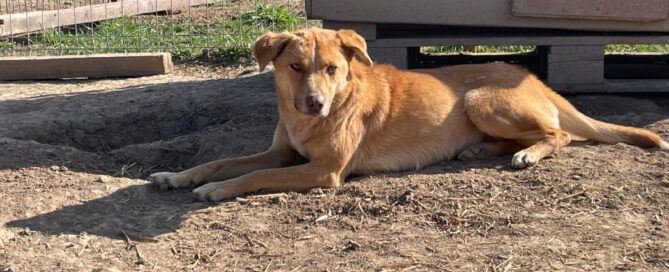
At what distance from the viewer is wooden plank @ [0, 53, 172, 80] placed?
332 inches

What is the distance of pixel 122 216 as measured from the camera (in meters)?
4.69

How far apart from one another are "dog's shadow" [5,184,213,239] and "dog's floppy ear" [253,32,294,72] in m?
0.91

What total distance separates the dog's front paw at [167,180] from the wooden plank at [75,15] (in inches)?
206

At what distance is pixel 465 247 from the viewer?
13.8 ft

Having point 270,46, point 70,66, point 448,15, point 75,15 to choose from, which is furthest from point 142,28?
point 270,46

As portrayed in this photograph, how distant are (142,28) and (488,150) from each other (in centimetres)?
562

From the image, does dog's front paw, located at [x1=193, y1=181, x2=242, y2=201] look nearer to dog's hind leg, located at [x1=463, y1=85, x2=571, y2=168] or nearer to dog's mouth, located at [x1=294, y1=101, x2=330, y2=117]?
dog's mouth, located at [x1=294, y1=101, x2=330, y2=117]

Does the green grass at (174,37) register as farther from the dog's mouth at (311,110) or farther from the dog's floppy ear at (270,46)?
the dog's mouth at (311,110)

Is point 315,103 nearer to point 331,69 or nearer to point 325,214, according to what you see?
point 331,69

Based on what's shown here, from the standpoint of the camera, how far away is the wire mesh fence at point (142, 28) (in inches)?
368

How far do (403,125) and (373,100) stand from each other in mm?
269

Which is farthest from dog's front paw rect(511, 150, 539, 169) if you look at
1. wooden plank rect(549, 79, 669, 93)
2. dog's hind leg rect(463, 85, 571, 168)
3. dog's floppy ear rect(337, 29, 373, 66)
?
wooden plank rect(549, 79, 669, 93)

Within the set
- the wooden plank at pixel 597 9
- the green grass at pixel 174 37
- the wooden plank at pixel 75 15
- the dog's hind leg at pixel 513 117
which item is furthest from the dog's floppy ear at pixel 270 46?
the wooden plank at pixel 75 15

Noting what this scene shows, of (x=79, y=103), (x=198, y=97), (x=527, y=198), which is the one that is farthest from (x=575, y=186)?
(x=79, y=103)
